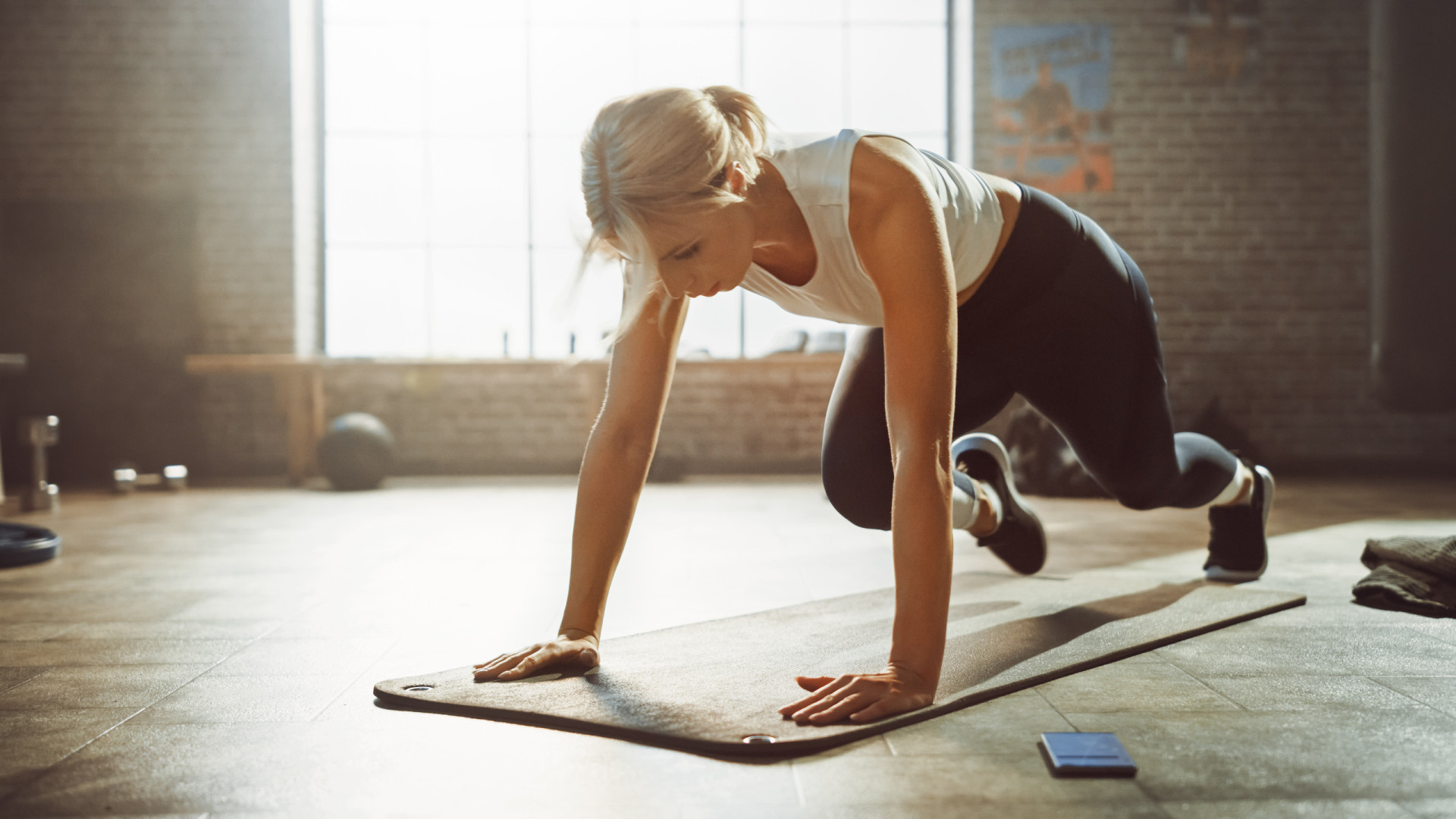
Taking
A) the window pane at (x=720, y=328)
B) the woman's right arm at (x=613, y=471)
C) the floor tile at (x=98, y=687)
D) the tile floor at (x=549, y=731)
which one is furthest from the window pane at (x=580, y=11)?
the floor tile at (x=98, y=687)

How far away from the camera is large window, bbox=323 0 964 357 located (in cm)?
664

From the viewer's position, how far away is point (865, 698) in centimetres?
133

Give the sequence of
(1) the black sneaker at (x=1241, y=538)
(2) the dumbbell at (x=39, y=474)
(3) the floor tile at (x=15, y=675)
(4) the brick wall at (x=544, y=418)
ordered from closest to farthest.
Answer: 1. (3) the floor tile at (x=15, y=675)
2. (1) the black sneaker at (x=1241, y=538)
3. (2) the dumbbell at (x=39, y=474)
4. (4) the brick wall at (x=544, y=418)

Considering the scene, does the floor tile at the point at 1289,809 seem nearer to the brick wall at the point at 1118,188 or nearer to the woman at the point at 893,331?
the woman at the point at 893,331

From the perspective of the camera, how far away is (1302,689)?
1537 mm

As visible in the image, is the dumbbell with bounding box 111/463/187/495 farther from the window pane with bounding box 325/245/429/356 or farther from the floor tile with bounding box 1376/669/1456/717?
the floor tile with bounding box 1376/669/1456/717

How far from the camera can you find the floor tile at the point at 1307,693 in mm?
1451

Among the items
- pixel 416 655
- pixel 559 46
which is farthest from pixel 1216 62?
pixel 416 655

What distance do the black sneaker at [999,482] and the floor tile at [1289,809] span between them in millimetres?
1215

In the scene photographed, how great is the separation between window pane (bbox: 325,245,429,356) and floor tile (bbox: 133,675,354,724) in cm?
519

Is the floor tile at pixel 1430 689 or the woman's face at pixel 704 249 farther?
the floor tile at pixel 1430 689

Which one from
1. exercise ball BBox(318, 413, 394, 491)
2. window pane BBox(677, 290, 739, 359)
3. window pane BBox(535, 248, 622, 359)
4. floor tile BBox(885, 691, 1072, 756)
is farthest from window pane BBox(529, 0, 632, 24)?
floor tile BBox(885, 691, 1072, 756)

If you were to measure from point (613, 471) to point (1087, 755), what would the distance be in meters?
0.78

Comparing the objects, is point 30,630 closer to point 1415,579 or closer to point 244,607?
point 244,607
